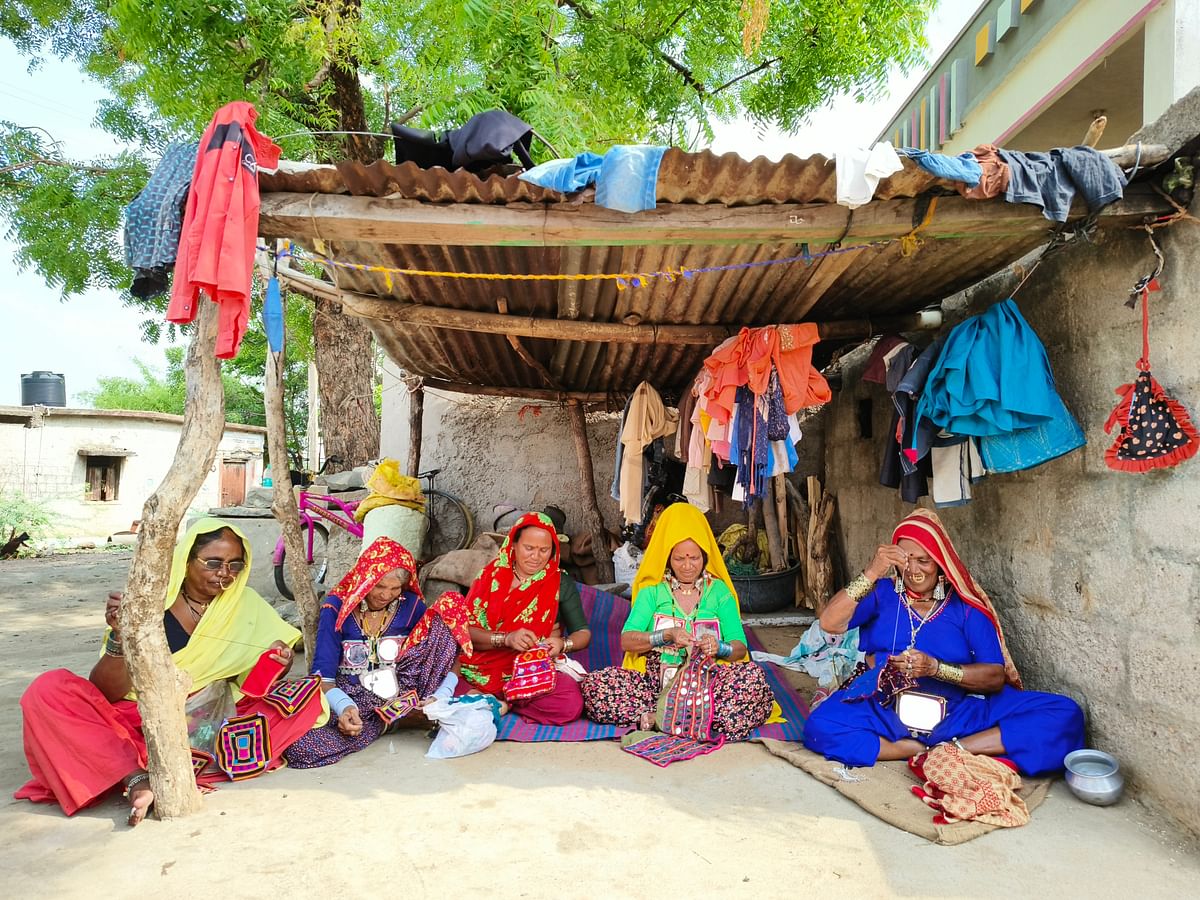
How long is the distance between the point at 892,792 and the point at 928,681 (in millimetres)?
595

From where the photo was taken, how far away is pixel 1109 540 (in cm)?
312

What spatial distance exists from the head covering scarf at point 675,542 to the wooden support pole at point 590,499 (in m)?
2.53

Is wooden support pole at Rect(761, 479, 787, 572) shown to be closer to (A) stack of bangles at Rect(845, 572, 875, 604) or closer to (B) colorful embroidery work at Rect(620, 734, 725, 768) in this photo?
(A) stack of bangles at Rect(845, 572, 875, 604)

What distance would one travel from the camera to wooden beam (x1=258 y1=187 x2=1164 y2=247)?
2982 mm

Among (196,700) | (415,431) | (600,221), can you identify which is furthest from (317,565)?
(600,221)

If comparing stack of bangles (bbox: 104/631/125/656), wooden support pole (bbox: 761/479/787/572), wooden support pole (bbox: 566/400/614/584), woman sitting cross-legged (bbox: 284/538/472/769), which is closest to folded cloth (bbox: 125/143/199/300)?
stack of bangles (bbox: 104/631/125/656)

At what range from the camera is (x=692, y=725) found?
148 inches

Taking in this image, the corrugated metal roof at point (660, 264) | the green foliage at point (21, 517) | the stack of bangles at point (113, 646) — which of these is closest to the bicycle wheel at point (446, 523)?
the corrugated metal roof at point (660, 264)

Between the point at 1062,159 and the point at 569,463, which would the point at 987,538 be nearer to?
the point at 1062,159

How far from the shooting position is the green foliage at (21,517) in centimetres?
1400

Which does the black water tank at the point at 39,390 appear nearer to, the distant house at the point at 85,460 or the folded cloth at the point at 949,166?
the distant house at the point at 85,460

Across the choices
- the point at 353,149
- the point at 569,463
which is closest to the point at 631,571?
the point at 569,463

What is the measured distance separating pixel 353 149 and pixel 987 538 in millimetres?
6514

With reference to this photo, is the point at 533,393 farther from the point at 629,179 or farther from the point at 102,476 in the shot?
the point at 102,476
